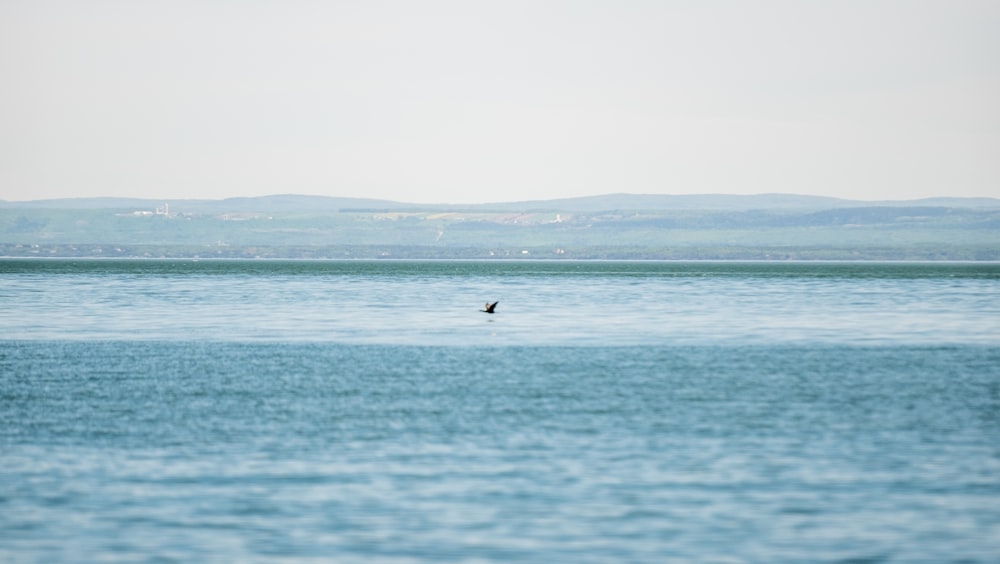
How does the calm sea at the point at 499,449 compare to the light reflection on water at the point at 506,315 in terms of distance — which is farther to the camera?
the light reflection on water at the point at 506,315

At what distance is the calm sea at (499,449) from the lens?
21.9 m

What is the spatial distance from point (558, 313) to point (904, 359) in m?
42.7

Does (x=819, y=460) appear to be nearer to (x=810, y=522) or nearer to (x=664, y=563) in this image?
(x=810, y=522)

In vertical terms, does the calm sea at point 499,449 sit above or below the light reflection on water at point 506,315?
above

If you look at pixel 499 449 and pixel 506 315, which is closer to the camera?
pixel 499 449

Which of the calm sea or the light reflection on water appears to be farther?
the light reflection on water

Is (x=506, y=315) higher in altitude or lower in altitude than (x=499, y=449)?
lower

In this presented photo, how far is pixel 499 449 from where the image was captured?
30281mm

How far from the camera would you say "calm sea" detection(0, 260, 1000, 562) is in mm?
21875

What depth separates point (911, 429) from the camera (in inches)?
1316

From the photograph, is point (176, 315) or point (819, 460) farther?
point (176, 315)

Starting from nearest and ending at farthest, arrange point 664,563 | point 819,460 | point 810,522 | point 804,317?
1. point 664,563
2. point 810,522
3. point 819,460
4. point 804,317

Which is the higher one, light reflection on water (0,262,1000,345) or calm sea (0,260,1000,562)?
calm sea (0,260,1000,562)

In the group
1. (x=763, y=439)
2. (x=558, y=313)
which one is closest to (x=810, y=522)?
(x=763, y=439)
